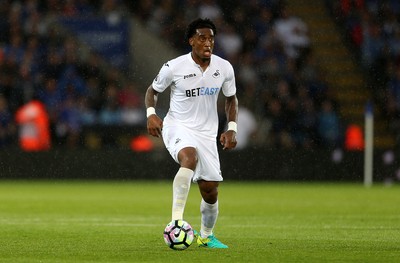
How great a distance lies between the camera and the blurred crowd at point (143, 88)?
80.9ft

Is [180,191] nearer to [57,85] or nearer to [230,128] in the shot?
[230,128]

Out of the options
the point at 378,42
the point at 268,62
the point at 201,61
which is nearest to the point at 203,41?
the point at 201,61

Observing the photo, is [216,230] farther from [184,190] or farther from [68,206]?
[68,206]

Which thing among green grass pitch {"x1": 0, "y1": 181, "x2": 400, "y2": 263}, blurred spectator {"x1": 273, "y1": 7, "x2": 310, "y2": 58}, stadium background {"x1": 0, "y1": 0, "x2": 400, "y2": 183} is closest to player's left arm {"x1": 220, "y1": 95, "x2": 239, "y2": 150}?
green grass pitch {"x1": 0, "y1": 181, "x2": 400, "y2": 263}

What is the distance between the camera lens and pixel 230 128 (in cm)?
1091

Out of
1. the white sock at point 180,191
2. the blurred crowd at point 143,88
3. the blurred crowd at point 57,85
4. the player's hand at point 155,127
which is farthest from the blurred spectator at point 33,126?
the white sock at point 180,191

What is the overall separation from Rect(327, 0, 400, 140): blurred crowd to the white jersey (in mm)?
15662

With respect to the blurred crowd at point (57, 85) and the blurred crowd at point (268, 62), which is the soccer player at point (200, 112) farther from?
the blurred crowd at point (57, 85)

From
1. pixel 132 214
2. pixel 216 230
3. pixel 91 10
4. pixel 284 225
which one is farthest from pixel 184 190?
pixel 91 10

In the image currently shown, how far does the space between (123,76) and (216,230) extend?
42.4ft

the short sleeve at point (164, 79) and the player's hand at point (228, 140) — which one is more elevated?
the short sleeve at point (164, 79)

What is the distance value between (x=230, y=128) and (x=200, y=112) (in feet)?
1.14

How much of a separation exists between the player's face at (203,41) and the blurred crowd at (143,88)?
13563mm

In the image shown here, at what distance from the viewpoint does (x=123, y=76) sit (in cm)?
2550
